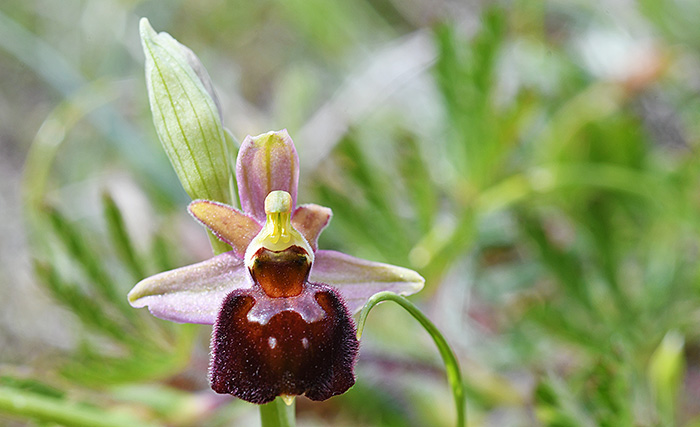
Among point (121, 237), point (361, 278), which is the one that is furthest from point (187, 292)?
point (121, 237)

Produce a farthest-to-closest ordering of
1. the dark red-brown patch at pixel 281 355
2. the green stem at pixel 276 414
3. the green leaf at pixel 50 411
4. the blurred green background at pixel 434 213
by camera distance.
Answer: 1. the blurred green background at pixel 434 213
2. the green leaf at pixel 50 411
3. the green stem at pixel 276 414
4. the dark red-brown patch at pixel 281 355

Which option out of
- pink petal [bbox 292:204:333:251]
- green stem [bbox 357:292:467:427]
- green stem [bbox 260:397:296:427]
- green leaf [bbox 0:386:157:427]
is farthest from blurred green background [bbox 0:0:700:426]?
pink petal [bbox 292:204:333:251]

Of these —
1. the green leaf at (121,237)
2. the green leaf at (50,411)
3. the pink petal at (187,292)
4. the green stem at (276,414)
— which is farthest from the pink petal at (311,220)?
the green leaf at (121,237)

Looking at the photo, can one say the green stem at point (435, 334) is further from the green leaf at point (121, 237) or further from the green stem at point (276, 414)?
the green leaf at point (121, 237)

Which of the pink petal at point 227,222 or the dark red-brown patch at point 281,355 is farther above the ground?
the pink petal at point 227,222

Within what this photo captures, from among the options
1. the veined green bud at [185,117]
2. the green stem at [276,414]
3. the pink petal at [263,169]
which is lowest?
the green stem at [276,414]

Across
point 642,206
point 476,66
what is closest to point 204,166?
point 476,66

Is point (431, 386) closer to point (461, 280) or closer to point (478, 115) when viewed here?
point (461, 280)
